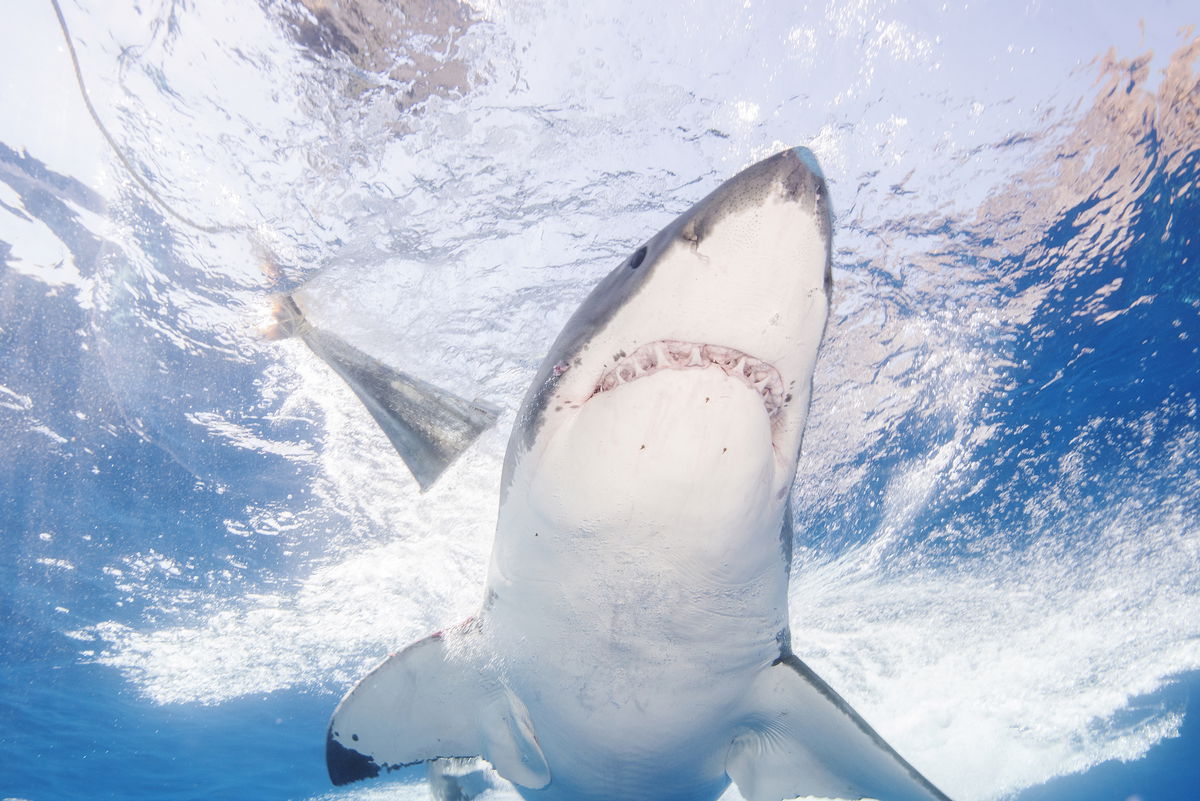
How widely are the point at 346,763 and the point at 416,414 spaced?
311cm

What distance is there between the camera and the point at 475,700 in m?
4.07

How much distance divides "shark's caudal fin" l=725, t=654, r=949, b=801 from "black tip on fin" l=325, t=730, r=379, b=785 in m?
2.57

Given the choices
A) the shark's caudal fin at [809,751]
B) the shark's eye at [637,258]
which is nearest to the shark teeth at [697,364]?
the shark's eye at [637,258]

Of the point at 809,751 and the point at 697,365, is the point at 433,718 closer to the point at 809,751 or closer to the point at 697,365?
the point at 809,751

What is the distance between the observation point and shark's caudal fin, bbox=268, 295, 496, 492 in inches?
246

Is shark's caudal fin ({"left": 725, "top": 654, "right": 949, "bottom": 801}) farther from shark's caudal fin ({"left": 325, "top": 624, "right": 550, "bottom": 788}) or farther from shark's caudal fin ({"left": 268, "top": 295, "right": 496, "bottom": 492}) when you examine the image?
shark's caudal fin ({"left": 268, "top": 295, "right": 496, "bottom": 492})

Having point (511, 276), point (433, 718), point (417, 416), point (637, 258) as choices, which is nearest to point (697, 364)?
point (637, 258)

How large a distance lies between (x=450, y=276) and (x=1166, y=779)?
61.2 metres

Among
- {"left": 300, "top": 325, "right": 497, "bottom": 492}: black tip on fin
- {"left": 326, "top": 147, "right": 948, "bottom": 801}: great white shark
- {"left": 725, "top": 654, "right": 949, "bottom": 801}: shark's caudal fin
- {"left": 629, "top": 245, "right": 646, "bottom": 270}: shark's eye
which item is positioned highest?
{"left": 300, "top": 325, "right": 497, "bottom": 492}: black tip on fin

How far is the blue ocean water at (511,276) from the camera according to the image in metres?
5.71

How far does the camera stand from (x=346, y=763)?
4328 millimetres

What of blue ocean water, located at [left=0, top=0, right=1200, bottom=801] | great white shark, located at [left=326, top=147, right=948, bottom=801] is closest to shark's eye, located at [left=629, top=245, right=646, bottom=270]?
great white shark, located at [left=326, top=147, right=948, bottom=801]

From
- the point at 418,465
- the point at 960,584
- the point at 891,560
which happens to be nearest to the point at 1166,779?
the point at 960,584

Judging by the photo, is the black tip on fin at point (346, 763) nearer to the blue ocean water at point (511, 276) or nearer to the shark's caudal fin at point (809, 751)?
the shark's caudal fin at point (809, 751)
